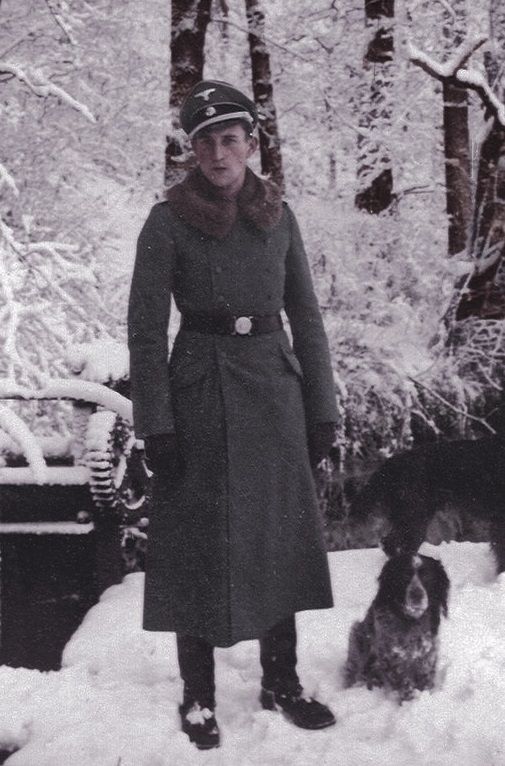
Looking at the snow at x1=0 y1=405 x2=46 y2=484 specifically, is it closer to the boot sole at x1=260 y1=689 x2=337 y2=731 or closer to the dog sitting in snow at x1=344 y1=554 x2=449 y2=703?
the boot sole at x1=260 y1=689 x2=337 y2=731

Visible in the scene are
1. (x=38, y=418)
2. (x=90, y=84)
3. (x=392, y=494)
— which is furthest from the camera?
(x=90, y=84)

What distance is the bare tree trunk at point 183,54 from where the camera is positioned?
8875 mm

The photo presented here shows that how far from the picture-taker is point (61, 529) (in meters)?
4.21

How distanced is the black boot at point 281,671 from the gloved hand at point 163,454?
733 mm

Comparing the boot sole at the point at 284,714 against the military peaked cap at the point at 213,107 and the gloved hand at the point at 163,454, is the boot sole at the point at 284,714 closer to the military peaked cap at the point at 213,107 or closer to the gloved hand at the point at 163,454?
the gloved hand at the point at 163,454

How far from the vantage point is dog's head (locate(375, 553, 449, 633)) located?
315cm

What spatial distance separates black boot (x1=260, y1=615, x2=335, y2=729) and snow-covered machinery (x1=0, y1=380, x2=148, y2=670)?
1.28 m

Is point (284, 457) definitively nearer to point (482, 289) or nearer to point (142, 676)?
point (142, 676)

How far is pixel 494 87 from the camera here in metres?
8.30

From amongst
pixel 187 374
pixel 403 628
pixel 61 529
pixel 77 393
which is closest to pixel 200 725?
pixel 403 628

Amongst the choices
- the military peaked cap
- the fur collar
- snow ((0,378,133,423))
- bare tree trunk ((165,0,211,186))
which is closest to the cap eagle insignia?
the military peaked cap

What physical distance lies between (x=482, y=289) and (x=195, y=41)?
388 cm

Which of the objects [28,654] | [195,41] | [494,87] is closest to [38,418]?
[195,41]

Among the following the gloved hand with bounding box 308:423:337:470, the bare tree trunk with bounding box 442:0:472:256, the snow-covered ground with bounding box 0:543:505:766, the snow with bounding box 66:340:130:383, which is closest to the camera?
the snow-covered ground with bounding box 0:543:505:766
